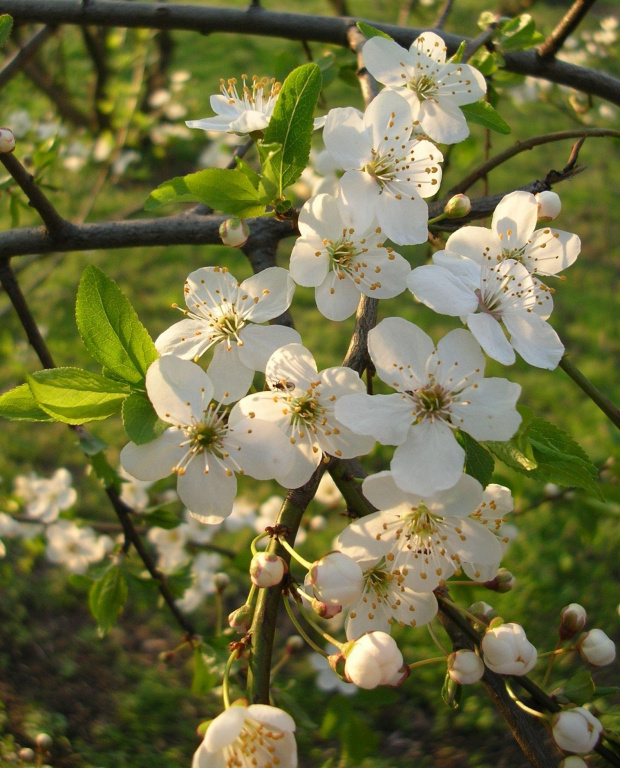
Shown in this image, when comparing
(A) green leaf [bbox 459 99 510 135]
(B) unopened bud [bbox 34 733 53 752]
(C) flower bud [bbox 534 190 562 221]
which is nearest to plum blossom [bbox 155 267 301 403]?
(C) flower bud [bbox 534 190 562 221]

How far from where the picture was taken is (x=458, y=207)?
3.82 feet

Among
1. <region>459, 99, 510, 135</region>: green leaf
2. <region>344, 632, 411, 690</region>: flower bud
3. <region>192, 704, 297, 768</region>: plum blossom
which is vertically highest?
<region>459, 99, 510, 135</region>: green leaf

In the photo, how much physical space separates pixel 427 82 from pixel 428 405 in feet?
2.31

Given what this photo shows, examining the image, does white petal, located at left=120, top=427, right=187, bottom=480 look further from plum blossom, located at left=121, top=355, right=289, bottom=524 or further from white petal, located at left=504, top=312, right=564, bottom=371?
white petal, located at left=504, top=312, right=564, bottom=371

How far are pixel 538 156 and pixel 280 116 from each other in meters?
5.35

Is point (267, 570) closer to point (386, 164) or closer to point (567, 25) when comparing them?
point (386, 164)

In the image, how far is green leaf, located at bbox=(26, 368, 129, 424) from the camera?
3.30 ft

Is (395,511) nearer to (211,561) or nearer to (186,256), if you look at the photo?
(211,561)

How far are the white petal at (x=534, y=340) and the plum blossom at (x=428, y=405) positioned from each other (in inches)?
3.2

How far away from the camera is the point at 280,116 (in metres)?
1.03

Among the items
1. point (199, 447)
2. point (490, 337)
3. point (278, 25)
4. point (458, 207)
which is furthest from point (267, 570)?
point (278, 25)

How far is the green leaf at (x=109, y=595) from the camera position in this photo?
1.60m

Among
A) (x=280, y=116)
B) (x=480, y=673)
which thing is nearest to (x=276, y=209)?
(x=280, y=116)

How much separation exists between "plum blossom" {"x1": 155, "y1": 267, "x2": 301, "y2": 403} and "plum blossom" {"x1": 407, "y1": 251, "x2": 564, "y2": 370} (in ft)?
0.73
